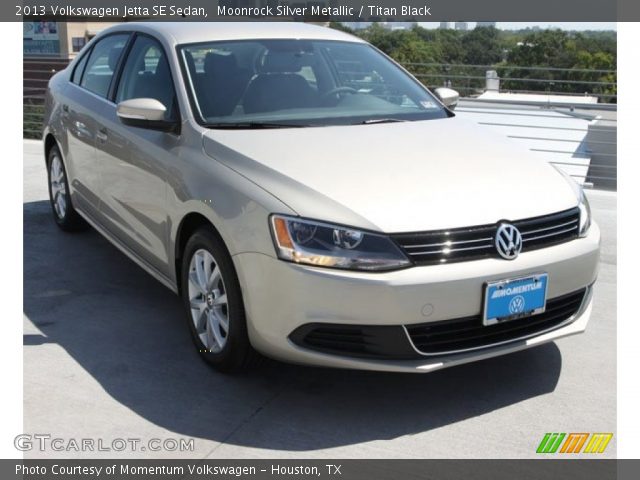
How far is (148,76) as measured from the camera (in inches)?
182

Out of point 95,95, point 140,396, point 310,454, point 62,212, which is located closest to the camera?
point 310,454

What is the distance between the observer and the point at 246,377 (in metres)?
3.78

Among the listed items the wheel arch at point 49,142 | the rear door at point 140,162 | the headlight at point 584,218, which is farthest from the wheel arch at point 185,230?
the wheel arch at point 49,142

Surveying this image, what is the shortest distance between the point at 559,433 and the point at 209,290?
1.68 m

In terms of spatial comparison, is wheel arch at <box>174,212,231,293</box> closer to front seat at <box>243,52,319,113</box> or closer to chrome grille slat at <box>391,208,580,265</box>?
front seat at <box>243,52,319,113</box>

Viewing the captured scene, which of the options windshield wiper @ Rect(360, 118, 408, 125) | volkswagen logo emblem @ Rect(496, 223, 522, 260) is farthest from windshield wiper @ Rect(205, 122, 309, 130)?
volkswagen logo emblem @ Rect(496, 223, 522, 260)

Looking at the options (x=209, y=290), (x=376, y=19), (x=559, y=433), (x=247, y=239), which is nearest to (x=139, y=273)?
(x=209, y=290)

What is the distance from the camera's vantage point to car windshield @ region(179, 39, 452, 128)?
4.17 meters

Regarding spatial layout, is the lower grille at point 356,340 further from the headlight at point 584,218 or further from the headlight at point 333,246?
the headlight at point 584,218

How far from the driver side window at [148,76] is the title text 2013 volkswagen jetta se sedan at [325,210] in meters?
0.02

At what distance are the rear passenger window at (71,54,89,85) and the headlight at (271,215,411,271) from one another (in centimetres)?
316

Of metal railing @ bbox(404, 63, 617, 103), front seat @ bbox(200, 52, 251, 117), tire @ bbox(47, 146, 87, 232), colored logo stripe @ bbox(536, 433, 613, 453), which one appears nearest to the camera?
colored logo stripe @ bbox(536, 433, 613, 453)

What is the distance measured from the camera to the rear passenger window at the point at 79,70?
5.75 metres

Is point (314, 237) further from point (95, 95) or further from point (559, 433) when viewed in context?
point (95, 95)
